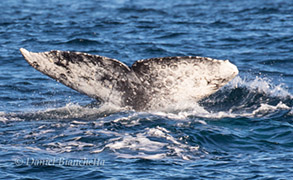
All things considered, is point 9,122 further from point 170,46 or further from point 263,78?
point 170,46

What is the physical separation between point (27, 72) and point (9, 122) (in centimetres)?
619

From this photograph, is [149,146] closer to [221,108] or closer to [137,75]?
[137,75]

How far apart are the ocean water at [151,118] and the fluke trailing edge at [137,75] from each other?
0.49 metres

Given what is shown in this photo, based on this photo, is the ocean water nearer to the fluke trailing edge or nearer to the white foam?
the white foam

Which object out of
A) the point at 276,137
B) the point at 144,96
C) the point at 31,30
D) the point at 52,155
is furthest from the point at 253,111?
the point at 31,30

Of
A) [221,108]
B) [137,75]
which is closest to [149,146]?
[137,75]

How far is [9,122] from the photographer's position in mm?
9797

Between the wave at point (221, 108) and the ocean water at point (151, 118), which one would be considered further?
the wave at point (221, 108)

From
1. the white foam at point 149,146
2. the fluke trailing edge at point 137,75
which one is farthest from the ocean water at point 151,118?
the fluke trailing edge at point 137,75

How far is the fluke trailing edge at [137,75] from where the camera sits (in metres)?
8.39

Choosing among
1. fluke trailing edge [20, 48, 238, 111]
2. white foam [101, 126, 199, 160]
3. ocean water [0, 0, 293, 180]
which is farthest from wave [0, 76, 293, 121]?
white foam [101, 126, 199, 160]

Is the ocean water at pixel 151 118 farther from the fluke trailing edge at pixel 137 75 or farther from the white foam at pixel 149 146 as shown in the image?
the fluke trailing edge at pixel 137 75

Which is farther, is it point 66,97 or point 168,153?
point 66,97

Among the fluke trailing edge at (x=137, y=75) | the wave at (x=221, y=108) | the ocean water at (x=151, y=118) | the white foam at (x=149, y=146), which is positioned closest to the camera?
the ocean water at (x=151, y=118)
